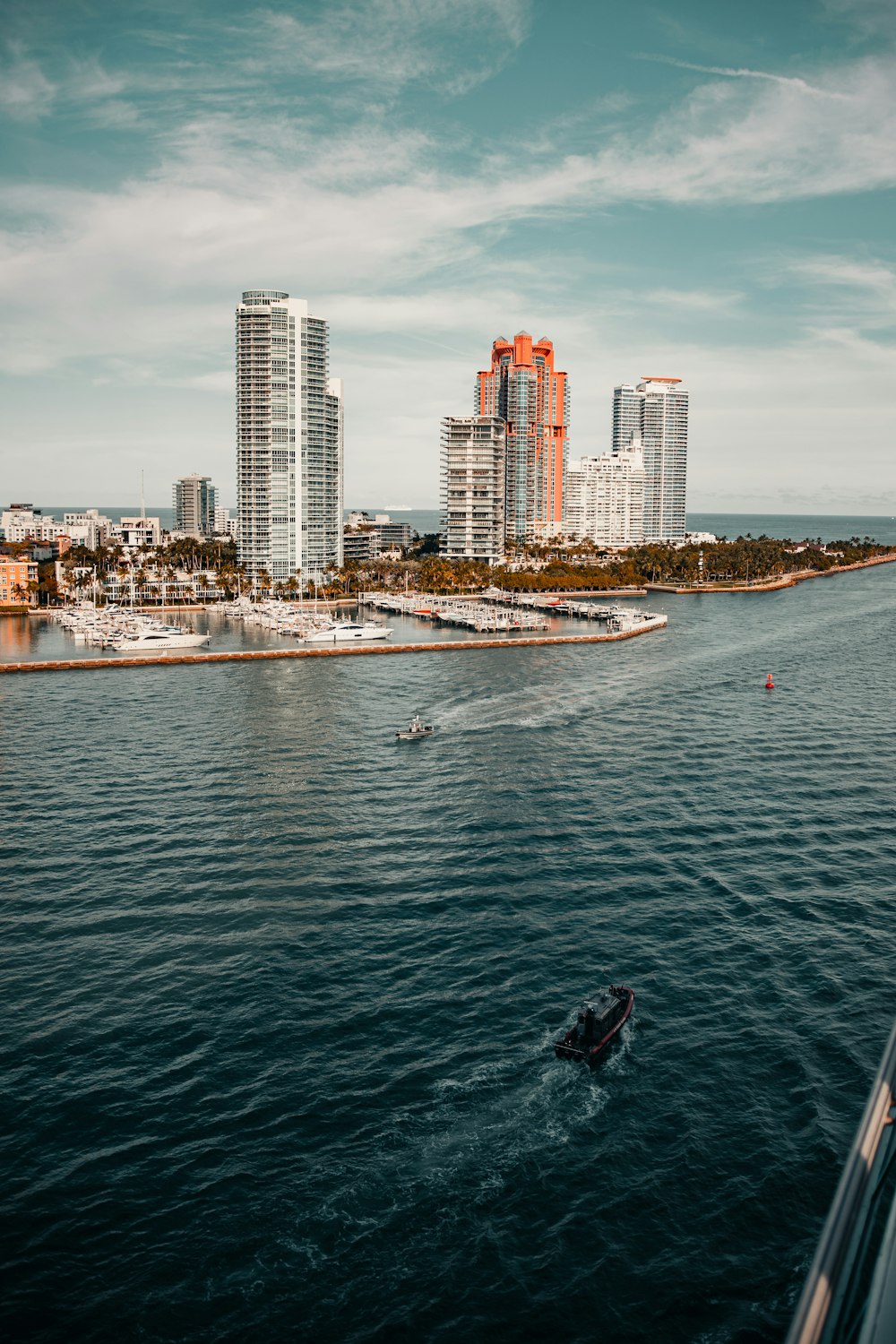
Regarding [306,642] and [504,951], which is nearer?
[504,951]

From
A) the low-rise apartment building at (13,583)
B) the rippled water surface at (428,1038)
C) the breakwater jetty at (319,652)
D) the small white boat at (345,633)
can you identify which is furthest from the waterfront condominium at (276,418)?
the rippled water surface at (428,1038)

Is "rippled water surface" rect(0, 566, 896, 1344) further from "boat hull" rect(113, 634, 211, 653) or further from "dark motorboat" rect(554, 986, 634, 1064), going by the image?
"boat hull" rect(113, 634, 211, 653)

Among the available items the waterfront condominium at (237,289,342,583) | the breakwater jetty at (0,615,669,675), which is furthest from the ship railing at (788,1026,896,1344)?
the waterfront condominium at (237,289,342,583)

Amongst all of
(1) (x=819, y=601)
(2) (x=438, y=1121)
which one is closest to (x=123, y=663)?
(2) (x=438, y=1121)

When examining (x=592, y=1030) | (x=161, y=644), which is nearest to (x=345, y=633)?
(x=161, y=644)

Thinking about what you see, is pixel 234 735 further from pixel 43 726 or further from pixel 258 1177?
pixel 258 1177

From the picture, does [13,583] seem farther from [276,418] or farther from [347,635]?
[347,635]

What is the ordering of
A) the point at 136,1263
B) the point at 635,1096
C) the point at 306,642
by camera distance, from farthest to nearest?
1. the point at 306,642
2. the point at 635,1096
3. the point at 136,1263
